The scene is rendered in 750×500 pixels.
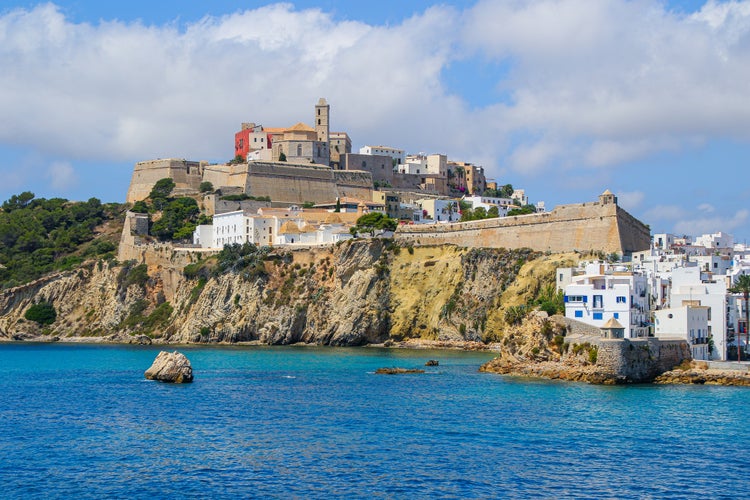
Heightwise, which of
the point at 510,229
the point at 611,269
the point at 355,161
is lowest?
the point at 611,269

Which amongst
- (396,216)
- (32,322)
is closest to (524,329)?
(396,216)

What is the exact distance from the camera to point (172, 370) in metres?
41.7

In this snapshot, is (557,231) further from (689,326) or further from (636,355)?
(636,355)

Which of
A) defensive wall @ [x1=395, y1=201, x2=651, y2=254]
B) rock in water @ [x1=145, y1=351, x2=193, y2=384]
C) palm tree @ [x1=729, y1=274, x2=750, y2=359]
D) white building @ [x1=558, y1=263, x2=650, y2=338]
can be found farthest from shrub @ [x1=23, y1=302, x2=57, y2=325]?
Result: palm tree @ [x1=729, y1=274, x2=750, y2=359]

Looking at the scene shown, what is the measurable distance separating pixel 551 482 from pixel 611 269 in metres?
24.9

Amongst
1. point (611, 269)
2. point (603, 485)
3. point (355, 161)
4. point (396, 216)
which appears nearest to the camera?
point (603, 485)

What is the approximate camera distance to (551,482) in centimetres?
2230

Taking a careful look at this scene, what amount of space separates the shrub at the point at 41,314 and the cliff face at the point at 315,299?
52cm

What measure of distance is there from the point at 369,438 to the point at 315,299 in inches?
1502

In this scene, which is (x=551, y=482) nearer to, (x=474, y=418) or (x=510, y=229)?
(x=474, y=418)

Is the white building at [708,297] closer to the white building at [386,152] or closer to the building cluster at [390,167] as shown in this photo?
the building cluster at [390,167]

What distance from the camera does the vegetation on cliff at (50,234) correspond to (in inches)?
3189

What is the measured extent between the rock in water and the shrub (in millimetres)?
36257

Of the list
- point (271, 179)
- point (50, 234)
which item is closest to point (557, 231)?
point (271, 179)
